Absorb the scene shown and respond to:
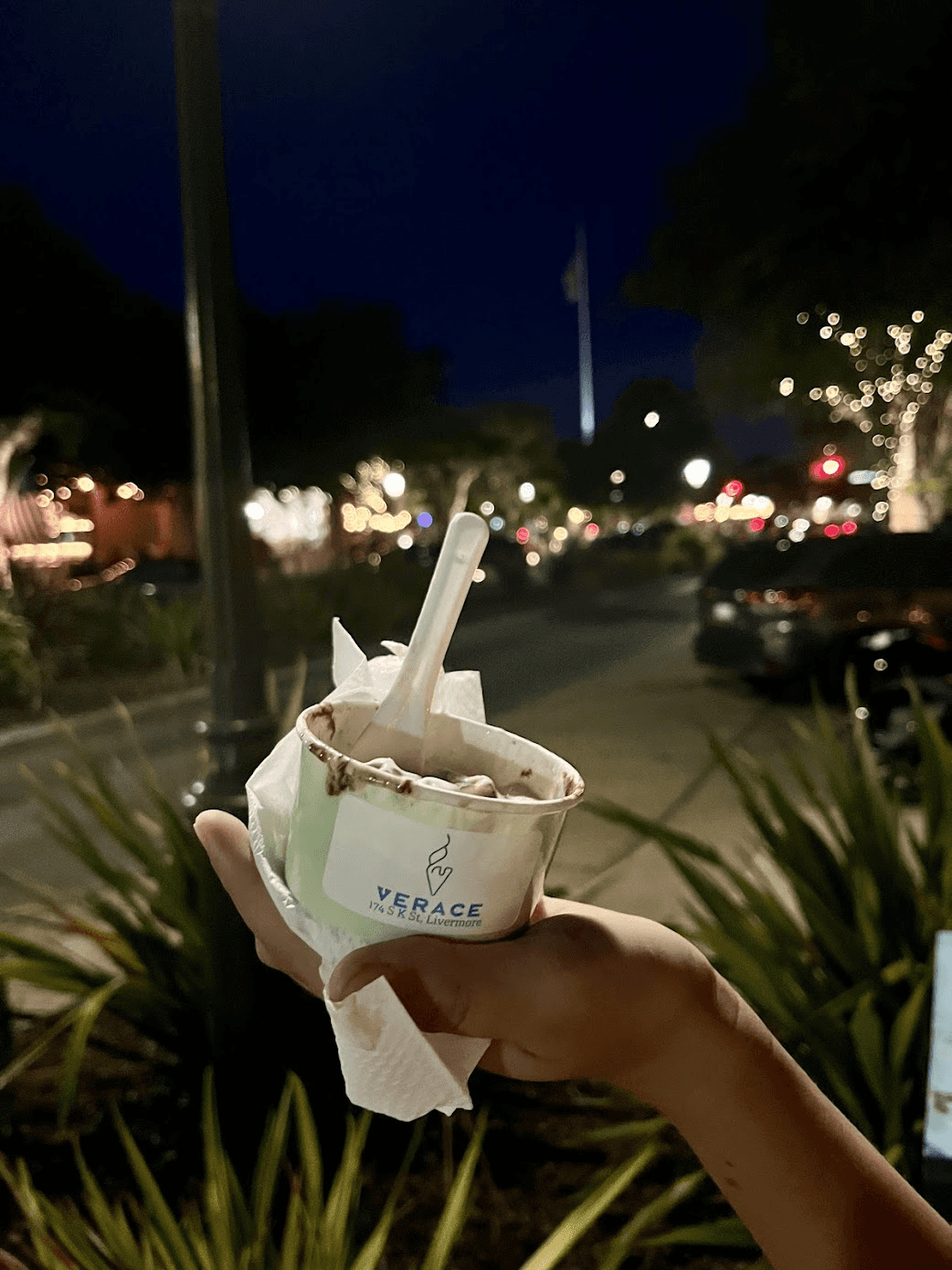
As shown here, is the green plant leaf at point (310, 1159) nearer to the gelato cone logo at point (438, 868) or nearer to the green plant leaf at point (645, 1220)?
the green plant leaf at point (645, 1220)

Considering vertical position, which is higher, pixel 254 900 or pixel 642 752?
pixel 254 900

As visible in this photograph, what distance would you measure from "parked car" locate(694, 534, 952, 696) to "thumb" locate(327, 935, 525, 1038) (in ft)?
27.2

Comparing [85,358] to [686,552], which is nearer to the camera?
[85,358]

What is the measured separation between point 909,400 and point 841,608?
30.7 feet

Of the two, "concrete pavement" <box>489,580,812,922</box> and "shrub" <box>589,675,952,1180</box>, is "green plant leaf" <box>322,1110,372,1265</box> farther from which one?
"concrete pavement" <box>489,580,812,922</box>

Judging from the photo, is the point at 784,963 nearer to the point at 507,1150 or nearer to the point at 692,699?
the point at 507,1150

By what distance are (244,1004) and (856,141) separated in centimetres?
760

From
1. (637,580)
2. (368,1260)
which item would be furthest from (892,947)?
(637,580)

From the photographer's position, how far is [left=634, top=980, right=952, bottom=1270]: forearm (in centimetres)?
108

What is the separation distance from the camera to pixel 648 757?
883 centimetres

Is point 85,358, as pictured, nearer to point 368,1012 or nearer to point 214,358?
point 214,358

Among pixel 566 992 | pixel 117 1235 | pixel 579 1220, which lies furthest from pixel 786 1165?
pixel 117 1235

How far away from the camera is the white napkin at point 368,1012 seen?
1.03 meters

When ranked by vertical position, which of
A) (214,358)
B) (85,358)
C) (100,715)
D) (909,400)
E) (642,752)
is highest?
(85,358)
